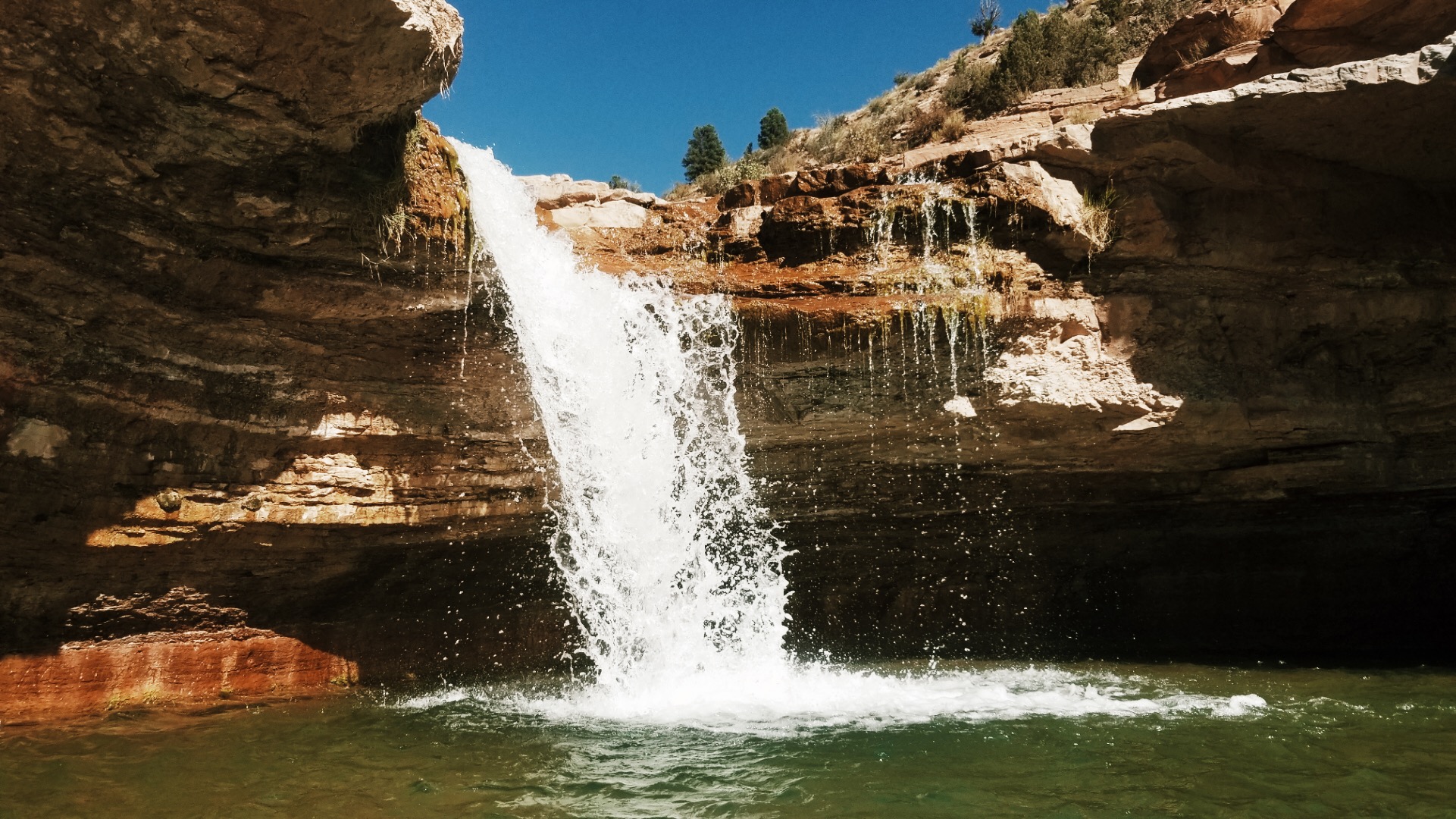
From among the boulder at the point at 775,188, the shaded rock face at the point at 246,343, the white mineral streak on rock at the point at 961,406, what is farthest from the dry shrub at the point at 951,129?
the shaded rock face at the point at 246,343

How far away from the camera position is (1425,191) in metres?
9.08

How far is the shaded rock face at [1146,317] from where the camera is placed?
8.76 m

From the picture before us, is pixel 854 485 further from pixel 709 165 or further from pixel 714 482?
pixel 709 165

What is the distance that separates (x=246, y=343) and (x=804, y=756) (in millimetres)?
5773

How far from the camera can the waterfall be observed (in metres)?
8.59

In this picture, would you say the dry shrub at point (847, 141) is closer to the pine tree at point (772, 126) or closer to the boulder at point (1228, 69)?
the boulder at point (1228, 69)

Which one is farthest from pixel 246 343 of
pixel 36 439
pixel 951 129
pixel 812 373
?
pixel 951 129

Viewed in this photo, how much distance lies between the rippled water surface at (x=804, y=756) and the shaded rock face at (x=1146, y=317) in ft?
7.73

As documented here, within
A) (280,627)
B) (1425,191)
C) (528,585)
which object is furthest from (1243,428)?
(280,627)

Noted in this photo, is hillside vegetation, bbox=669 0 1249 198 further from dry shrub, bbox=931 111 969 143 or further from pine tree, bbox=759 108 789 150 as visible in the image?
pine tree, bbox=759 108 789 150

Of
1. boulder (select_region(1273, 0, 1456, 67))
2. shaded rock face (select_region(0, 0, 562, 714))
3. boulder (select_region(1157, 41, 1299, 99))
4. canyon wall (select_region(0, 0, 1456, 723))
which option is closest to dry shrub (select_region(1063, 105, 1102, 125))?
canyon wall (select_region(0, 0, 1456, 723))

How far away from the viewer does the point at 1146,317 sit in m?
8.91

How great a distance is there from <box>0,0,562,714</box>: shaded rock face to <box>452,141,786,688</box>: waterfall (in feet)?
1.38

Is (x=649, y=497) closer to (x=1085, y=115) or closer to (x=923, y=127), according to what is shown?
(x=1085, y=115)
